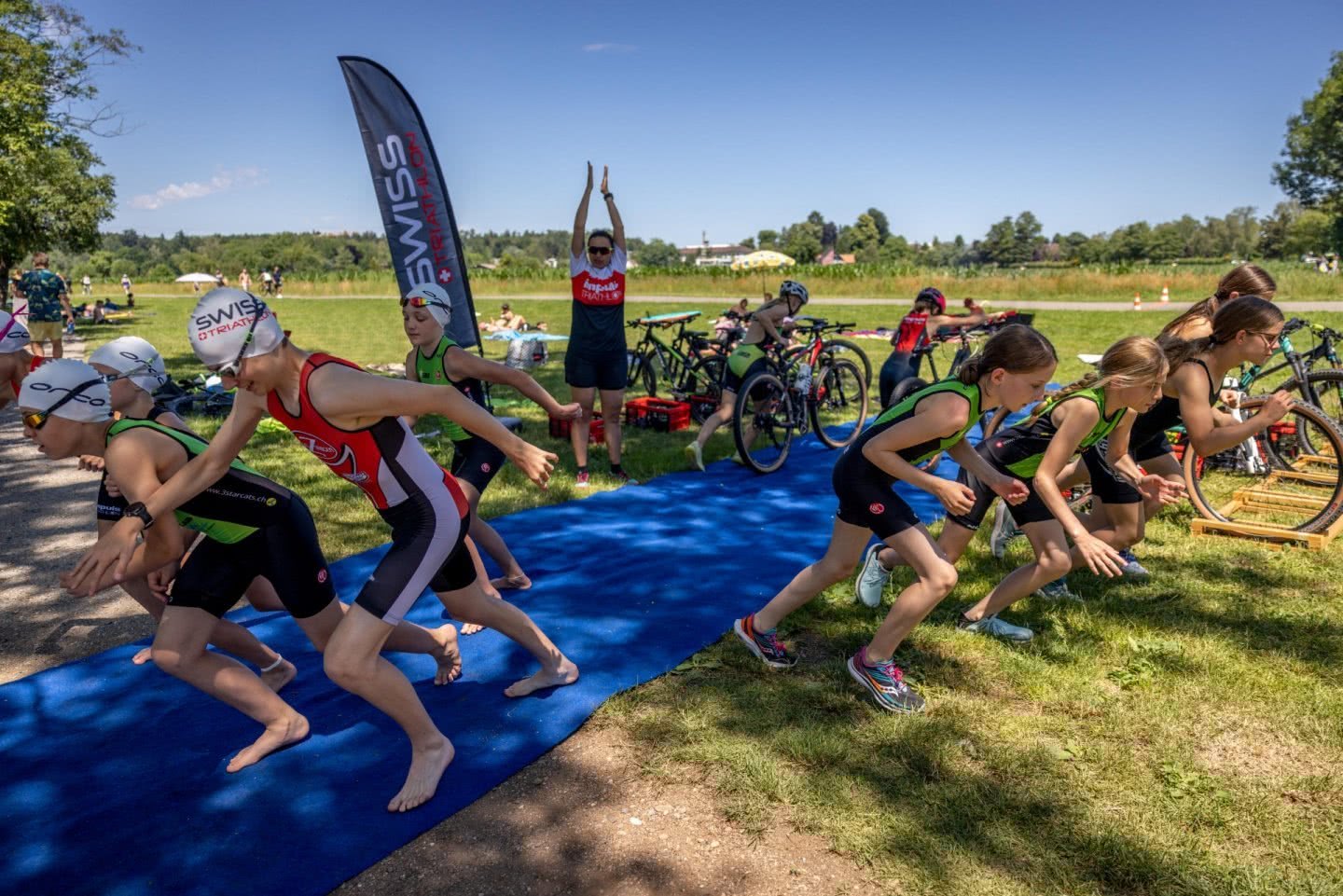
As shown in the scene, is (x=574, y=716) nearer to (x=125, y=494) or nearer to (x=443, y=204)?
(x=125, y=494)

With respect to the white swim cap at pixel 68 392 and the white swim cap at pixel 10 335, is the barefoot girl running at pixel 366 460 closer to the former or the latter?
the white swim cap at pixel 68 392

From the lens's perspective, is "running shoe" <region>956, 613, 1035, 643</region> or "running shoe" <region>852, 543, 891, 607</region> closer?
"running shoe" <region>956, 613, 1035, 643</region>

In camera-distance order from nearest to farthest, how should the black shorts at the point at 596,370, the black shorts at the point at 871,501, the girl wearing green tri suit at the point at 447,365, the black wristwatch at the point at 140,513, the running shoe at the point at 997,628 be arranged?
the black wristwatch at the point at 140,513 < the black shorts at the point at 871,501 < the running shoe at the point at 997,628 < the girl wearing green tri suit at the point at 447,365 < the black shorts at the point at 596,370

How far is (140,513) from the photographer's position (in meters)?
3.09

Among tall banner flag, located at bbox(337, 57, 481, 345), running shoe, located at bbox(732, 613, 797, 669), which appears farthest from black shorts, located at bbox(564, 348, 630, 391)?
running shoe, located at bbox(732, 613, 797, 669)

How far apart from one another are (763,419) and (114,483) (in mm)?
6401

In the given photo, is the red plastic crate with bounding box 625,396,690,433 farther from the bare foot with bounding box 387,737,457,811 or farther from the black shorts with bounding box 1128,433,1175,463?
the bare foot with bounding box 387,737,457,811

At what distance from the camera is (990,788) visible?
11.0 feet

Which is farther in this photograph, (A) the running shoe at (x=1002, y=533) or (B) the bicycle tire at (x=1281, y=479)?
(B) the bicycle tire at (x=1281, y=479)

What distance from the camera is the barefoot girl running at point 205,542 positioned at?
3.29m

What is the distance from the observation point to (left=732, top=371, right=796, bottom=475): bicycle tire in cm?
823

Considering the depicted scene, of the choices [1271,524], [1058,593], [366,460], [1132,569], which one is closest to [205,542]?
[366,460]

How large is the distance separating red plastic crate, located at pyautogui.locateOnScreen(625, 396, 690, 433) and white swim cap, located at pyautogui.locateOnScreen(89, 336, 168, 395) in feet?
22.9

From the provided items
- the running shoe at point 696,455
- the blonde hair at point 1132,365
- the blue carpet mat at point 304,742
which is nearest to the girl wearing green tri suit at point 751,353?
the running shoe at point 696,455
